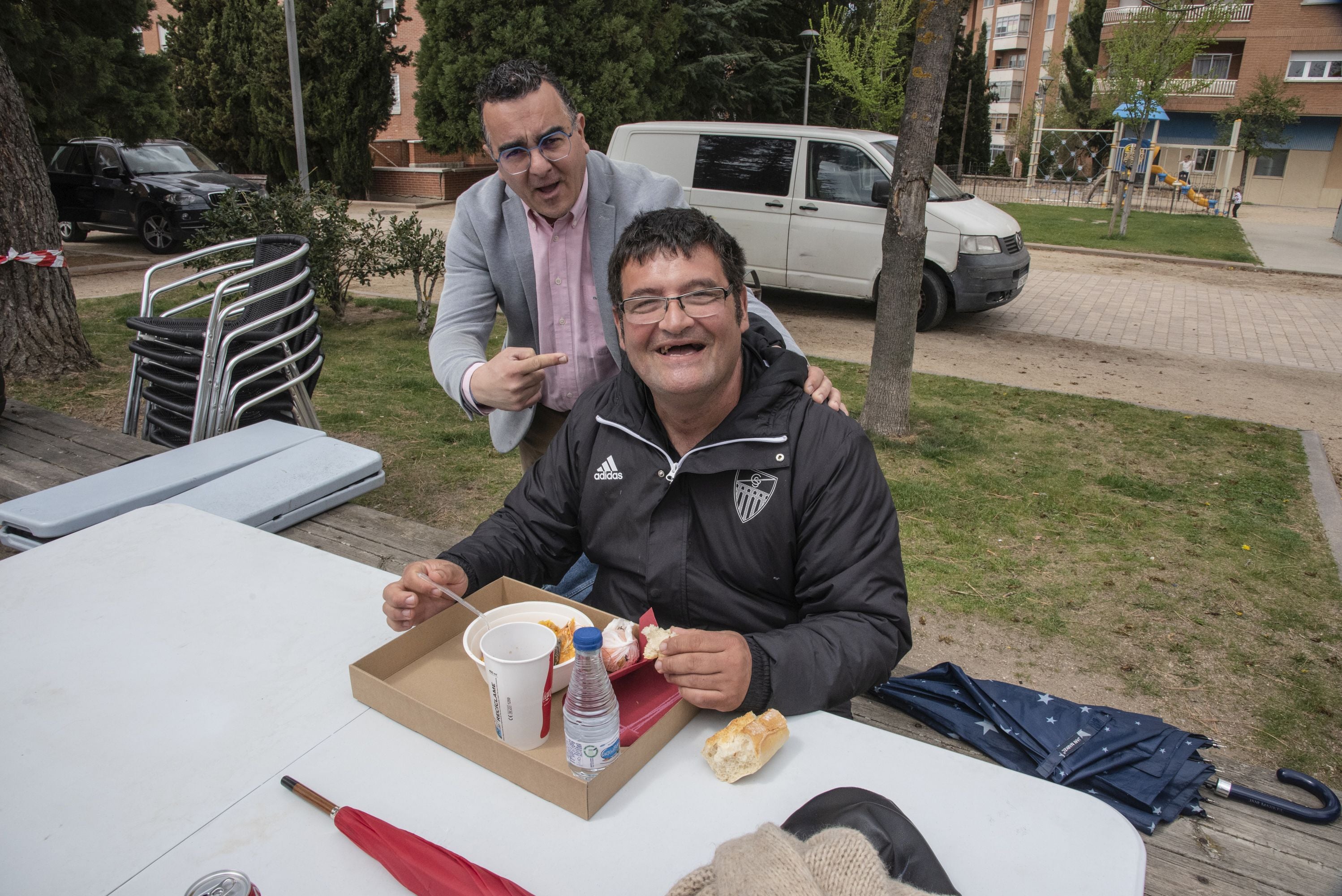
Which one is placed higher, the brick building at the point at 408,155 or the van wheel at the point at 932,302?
the brick building at the point at 408,155

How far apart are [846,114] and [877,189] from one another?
17.4 metres

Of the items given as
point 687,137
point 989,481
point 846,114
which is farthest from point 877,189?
point 846,114

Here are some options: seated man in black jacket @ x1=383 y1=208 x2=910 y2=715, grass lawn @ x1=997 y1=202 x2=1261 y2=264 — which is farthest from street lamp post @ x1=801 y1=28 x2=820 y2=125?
seated man in black jacket @ x1=383 y1=208 x2=910 y2=715

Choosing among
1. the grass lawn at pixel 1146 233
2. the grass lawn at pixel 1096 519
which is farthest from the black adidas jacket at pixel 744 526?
the grass lawn at pixel 1146 233

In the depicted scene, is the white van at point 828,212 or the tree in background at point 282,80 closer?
the white van at point 828,212

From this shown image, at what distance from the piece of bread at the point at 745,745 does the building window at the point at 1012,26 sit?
64.9 meters

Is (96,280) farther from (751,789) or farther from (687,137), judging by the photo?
(751,789)

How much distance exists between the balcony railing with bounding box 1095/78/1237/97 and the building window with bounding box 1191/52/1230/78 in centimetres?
45

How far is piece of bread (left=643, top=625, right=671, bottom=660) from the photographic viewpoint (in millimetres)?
1483

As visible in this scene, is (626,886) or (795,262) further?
(795,262)

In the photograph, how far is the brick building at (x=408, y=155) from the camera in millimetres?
22828

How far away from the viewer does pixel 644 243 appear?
1910mm

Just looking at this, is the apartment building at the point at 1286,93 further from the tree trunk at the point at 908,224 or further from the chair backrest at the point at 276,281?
the chair backrest at the point at 276,281

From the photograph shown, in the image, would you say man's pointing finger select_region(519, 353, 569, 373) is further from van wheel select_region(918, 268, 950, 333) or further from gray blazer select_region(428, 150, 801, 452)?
van wheel select_region(918, 268, 950, 333)
